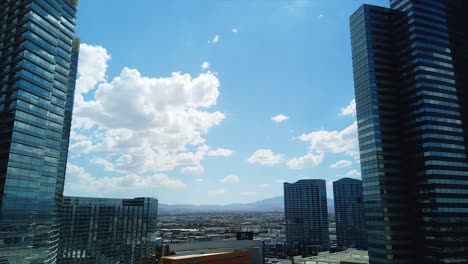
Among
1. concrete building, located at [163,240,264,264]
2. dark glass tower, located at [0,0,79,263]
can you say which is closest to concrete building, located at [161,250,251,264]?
concrete building, located at [163,240,264,264]

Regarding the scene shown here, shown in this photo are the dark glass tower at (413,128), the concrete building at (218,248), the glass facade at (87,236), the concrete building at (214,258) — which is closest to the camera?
the concrete building at (214,258)

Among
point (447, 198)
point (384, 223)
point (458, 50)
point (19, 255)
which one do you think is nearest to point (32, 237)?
point (19, 255)

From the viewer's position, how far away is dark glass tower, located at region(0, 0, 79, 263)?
93.8m

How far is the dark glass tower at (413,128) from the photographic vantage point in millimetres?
110250

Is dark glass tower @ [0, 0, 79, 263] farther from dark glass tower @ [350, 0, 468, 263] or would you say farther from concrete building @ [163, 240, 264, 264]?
dark glass tower @ [350, 0, 468, 263]

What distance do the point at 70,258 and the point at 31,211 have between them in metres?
88.7

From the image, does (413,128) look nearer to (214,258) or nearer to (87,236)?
(214,258)

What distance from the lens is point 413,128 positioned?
118062 millimetres

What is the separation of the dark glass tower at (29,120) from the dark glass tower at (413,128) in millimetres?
102678

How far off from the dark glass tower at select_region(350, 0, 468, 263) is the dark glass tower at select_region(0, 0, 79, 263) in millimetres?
102678

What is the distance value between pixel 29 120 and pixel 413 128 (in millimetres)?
121522

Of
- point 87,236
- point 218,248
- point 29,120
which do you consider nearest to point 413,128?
point 218,248

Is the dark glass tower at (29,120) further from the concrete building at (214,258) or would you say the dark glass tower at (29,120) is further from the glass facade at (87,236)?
the glass facade at (87,236)

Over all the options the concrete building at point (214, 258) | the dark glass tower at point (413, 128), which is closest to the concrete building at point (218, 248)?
the concrete building at point (214, 258)
